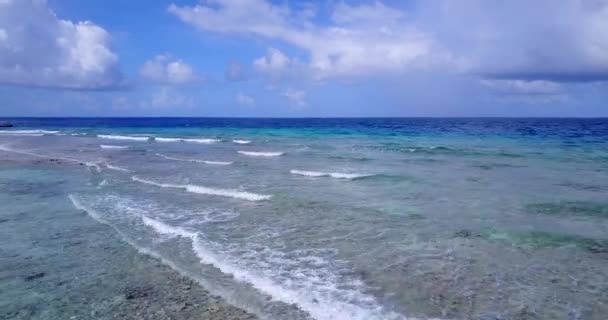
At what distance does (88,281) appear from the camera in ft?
25.3

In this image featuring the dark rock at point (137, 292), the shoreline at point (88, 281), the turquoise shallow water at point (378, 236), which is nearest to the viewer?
the shoreline at point (88, 281)

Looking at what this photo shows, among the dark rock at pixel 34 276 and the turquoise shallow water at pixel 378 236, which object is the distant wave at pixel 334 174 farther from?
the dark rock at pixel 34 276

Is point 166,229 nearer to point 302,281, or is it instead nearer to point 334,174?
point 302,281

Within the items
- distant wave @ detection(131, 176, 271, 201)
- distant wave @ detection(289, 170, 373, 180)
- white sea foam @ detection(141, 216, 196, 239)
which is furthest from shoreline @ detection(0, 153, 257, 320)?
distant wave @ detection(289, 170, 373, 180)

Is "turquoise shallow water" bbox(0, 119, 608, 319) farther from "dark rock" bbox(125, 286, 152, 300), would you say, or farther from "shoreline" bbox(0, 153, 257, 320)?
"dark rock" bbox(125, 286, 152, 300)

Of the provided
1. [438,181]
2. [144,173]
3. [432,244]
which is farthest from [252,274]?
[144,173]

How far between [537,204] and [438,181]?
5.21 m

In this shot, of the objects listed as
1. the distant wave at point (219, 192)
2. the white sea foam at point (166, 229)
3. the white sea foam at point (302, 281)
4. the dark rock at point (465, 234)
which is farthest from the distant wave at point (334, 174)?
the white sea foam at point (302, 281)

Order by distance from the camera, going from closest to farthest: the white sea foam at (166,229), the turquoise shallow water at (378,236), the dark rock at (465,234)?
the turquoise shallow water at (378,236) → the dark rock at (465,234) → the white sea foam at (166,229)

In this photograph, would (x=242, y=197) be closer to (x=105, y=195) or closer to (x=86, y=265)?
(x=105, y=195)

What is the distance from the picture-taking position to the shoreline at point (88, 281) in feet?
21.4

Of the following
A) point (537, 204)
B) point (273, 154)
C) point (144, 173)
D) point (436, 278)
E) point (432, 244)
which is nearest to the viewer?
point (436, 278)

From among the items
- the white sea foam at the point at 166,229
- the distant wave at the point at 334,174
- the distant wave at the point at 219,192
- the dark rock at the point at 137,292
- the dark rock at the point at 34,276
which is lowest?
the dark rock at the point at 34,276

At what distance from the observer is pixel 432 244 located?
9961 millimetres
